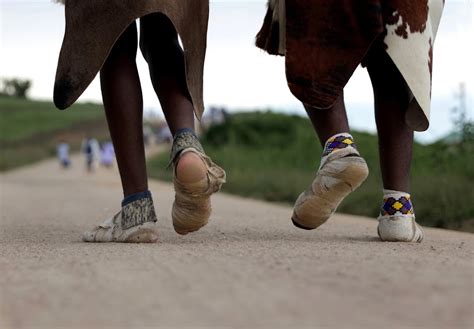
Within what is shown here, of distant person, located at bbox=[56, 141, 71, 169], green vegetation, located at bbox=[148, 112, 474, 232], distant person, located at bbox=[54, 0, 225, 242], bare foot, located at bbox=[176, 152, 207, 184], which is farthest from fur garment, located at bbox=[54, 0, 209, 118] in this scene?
distant person, located at bbox=[56, 141, 71, 169]

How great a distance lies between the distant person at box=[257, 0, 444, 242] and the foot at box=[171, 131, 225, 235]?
469 mm

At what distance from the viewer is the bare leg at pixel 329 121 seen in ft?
13.1

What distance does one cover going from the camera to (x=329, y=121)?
13.2ft

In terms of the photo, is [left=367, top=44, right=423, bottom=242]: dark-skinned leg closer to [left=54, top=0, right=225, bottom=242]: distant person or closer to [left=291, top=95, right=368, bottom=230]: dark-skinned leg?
[left=291, top=95, right=368, bottom=230]: dark-skinned leg

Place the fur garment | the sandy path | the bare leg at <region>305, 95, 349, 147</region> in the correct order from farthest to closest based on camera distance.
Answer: the bare leg at <region>305, 95, 349, 147</region>, the fur garment, the sandy path

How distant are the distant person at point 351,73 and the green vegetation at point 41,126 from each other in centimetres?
3799

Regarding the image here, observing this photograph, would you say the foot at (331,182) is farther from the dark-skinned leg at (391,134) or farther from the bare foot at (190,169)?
the bare foot at (190,169)

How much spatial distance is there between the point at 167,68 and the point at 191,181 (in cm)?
61

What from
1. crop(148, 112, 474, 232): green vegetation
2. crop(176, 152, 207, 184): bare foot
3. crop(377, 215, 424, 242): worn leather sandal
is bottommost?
crop(148, 112, 474, 232): green vegetation

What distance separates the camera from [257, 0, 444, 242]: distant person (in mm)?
3832

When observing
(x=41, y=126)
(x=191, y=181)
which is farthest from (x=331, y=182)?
(x=41, y=126)

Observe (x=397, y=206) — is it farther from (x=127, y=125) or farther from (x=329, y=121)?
(x=127, y=125)

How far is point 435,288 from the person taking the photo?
2.35 m

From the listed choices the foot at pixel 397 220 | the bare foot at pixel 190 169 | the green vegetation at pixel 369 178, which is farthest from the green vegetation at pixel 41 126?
the bare foot at pixel 190 169
